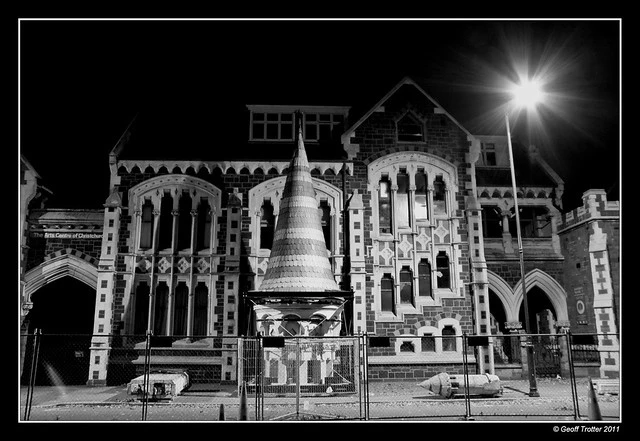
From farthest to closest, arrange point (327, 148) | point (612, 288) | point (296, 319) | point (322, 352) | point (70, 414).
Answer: point (327, 148) < point (612, 288) < point (296, 319) < point (322, 352) < point (70, 414)

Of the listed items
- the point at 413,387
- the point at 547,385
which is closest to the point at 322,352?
the point at 413,387

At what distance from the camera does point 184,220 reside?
811 inches

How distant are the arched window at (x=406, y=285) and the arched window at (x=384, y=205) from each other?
1.65 metres

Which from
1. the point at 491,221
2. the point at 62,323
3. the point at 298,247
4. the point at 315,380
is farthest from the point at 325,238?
the point at 62,323

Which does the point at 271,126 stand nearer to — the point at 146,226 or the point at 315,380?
the point at 146,226

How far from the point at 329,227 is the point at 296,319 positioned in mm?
5194

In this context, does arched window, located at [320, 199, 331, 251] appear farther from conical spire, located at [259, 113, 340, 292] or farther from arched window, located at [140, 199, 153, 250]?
arched window, located at [140, 199, 153, 250]

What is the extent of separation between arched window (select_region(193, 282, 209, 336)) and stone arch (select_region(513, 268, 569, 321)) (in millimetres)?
12361

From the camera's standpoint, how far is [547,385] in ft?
59.6

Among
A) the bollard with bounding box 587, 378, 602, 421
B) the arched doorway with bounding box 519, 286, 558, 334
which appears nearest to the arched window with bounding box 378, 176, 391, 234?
the arched doorway with bounding box 519, 286, 558, 334

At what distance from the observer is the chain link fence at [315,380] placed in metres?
11.6

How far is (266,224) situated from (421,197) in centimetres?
617


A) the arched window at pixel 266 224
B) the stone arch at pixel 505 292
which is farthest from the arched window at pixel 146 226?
the stone arch at pixel 505 292
